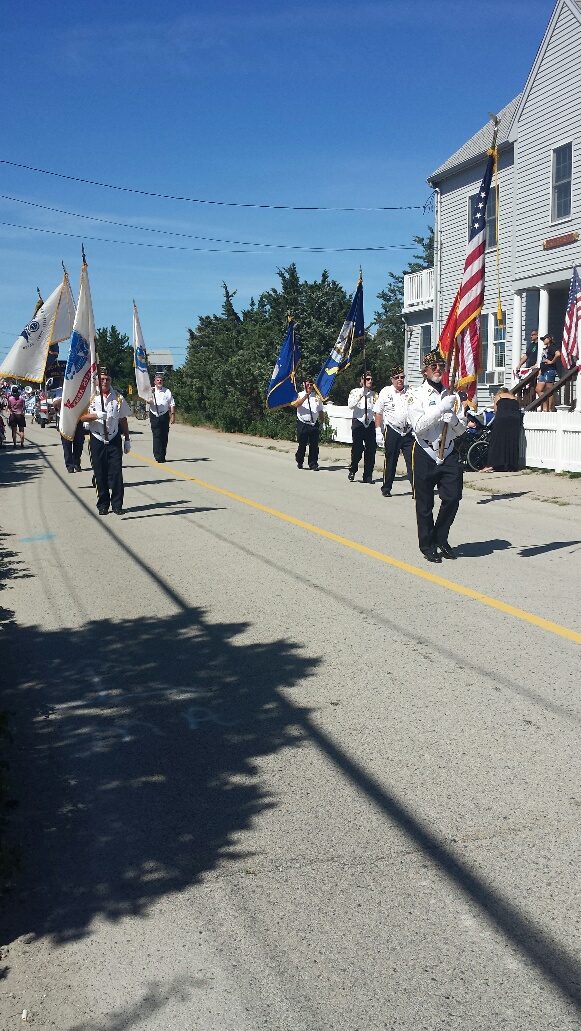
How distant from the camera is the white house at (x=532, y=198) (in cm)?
2353

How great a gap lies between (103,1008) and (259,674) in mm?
3210

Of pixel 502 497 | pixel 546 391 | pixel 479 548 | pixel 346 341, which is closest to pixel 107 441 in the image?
pixel 479 548

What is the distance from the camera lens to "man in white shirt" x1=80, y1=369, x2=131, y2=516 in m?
13.6

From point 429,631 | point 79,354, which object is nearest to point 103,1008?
point 429,631

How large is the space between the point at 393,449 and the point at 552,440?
3997 millimetres

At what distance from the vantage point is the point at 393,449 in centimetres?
1544

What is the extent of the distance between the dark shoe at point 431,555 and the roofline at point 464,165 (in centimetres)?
1944

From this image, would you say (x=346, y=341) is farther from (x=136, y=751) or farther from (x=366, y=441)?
(x=136, y=751)

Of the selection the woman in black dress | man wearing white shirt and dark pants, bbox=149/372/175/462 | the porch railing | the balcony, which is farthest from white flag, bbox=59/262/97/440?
the balcony

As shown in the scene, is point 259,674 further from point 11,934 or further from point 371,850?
point 11,934

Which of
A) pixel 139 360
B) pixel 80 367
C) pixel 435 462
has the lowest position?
pixel 435 462

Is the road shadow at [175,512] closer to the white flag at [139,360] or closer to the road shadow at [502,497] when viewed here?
the road shadow at [502,497]

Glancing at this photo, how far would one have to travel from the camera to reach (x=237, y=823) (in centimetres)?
412

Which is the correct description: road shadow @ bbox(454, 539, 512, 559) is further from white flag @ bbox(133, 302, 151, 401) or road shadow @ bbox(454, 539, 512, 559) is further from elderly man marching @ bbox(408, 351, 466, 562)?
white flag @ bbox(133, 302, 151, 401)
